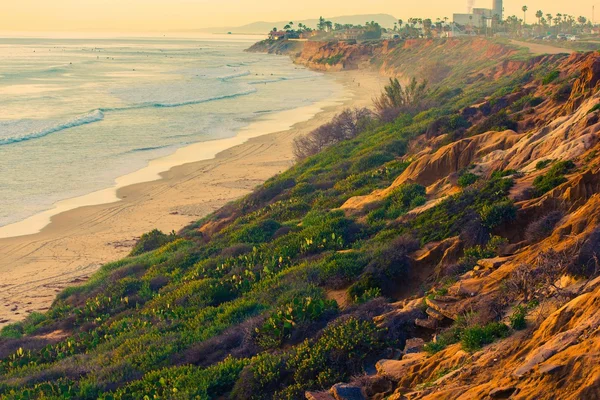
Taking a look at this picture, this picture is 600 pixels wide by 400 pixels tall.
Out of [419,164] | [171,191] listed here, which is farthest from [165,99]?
[419,164]

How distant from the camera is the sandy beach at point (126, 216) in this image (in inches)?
721

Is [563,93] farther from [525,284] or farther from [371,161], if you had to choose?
[525,284]

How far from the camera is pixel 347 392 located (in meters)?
8.00

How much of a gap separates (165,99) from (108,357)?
177 feet

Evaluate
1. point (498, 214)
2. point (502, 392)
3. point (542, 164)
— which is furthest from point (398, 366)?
point (542, 164)

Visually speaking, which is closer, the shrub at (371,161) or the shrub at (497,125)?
the shrub at (497,125)

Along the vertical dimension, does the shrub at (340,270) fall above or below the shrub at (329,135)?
below

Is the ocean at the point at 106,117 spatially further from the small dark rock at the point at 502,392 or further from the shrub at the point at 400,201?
the small dark rock at the point at 502,392

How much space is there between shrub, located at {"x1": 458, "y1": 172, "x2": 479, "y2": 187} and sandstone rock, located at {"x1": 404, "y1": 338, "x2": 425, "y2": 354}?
6382mm

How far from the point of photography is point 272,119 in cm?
5000

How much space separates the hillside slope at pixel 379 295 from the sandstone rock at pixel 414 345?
3cm

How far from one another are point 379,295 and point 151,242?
1053 cm

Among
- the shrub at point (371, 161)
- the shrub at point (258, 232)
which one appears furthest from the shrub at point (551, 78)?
the shrub at point (258, 232)

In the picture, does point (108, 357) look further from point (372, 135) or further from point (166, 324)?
point (372, 135)
